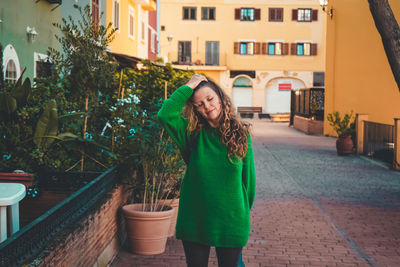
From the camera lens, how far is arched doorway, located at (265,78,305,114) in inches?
1804


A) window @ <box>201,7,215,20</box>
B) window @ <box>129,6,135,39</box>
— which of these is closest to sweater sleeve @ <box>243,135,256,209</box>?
window @ <box>129,6,135,39</box>

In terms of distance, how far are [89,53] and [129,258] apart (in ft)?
7.41

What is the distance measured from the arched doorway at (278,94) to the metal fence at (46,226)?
4135cm

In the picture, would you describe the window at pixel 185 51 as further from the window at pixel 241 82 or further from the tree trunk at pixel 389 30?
the tree trunk at pixel 389 30

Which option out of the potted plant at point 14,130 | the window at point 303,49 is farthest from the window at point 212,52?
the potted plant at point 14,130

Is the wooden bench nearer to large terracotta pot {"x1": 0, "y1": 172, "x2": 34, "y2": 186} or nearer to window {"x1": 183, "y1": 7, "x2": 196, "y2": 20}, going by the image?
window {"x1": 183, "y1": 7, "x2": 196, "y2": 20}

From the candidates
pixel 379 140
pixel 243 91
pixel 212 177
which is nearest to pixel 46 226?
pixel 212 177

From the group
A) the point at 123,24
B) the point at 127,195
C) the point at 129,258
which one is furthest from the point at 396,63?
the point at 123,24

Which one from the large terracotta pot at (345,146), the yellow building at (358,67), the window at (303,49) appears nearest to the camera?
the large terracotta pot at (345,146)

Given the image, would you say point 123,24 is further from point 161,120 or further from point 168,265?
point 161,120

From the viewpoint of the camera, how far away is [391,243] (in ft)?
21.3

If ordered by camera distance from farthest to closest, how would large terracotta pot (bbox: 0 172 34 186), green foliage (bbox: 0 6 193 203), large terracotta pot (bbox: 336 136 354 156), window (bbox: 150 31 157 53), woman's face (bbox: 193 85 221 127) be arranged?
window (bbox: 150 31 157 53), large terracotta pot (bbox: 336 136 354 156), green foliage (bbox: 0 6 193 203), large terracotta pot (bbox: 0 172 34 186), woman's face (bbox: 193 85 221 127)

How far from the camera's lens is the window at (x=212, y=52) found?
149 feet

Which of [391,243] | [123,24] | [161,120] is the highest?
[123,24]
